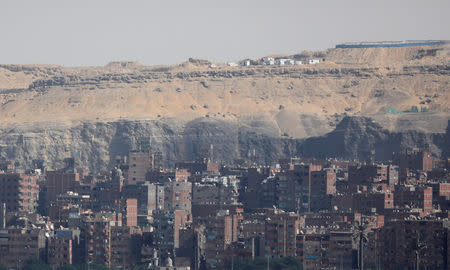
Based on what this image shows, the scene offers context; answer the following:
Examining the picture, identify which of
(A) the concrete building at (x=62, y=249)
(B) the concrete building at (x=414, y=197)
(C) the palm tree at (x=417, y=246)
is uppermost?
(C) the palm tree at (x=417, y=246)

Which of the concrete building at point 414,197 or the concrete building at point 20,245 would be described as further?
the concrete building at point 414,197

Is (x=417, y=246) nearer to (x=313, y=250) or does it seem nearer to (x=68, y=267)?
(x=313, y=250)

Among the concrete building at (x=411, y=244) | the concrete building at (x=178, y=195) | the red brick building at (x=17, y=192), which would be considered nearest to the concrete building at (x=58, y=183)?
the red brick building at (x=17, y=192)

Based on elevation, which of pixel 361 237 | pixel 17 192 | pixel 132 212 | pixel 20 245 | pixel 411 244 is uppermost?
pixel 361 237

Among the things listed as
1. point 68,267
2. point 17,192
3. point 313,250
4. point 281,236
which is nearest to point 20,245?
point 68,267

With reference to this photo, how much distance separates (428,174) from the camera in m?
169

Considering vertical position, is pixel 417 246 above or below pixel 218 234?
above

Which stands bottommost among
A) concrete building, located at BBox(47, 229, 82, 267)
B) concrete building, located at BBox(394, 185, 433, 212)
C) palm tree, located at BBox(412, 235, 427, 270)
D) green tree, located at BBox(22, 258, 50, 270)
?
green tree, located at BBox(22, 258, 50, 270)

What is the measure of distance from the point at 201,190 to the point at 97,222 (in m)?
29.3

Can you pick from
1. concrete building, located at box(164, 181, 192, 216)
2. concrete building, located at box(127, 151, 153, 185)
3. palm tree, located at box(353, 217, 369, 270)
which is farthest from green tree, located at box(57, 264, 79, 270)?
concrete building, located at box(127, 151, 153, 185)

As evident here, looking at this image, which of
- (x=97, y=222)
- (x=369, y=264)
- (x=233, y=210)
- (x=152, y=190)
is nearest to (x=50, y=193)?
(x=152, y=190)

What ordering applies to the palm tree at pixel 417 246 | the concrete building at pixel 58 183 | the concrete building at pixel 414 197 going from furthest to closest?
the concrete building at pixel 58 183, the concrete building at pixel 414 197, the palm tree at pixel 417 246

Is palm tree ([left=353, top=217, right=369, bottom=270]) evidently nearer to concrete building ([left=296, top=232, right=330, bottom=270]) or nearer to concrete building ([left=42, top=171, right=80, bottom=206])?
concrete building ([left=296, top=232, right=330, bottom=270])

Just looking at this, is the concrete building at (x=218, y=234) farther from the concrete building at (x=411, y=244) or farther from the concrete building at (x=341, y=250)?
the concrete building at (x=411, y=244)
